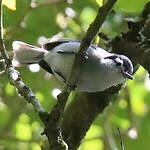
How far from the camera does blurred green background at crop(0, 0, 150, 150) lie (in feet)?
11.3

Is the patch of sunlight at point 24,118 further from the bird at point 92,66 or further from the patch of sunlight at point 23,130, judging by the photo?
the bird at point 92,66

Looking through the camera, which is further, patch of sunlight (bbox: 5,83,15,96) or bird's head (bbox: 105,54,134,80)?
patch of sunlight (bbox: 5,83,15,96)

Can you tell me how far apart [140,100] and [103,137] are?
1.97ft

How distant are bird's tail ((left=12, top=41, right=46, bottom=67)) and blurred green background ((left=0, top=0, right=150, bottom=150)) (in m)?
0.29

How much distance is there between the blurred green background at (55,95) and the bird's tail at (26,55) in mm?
289

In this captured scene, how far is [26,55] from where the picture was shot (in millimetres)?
2984

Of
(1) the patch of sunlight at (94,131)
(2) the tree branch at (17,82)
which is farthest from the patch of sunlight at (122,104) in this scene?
(2) the tree branch at (17,82)

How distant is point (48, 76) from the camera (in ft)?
11.9

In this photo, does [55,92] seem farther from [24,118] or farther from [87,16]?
[87,16]

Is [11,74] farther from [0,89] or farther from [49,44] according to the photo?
[0,89]

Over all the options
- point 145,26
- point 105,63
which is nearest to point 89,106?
point 105,63

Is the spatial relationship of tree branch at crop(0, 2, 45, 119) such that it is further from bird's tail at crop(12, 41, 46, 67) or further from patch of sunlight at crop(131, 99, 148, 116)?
patch of sunlight at crop(131, 99, 148, 116)

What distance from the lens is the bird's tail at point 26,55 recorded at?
2.96m

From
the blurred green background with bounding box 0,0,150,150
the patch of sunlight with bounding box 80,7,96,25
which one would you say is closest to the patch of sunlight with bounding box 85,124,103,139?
the blurred green background with bounding box 0,0,150,150
